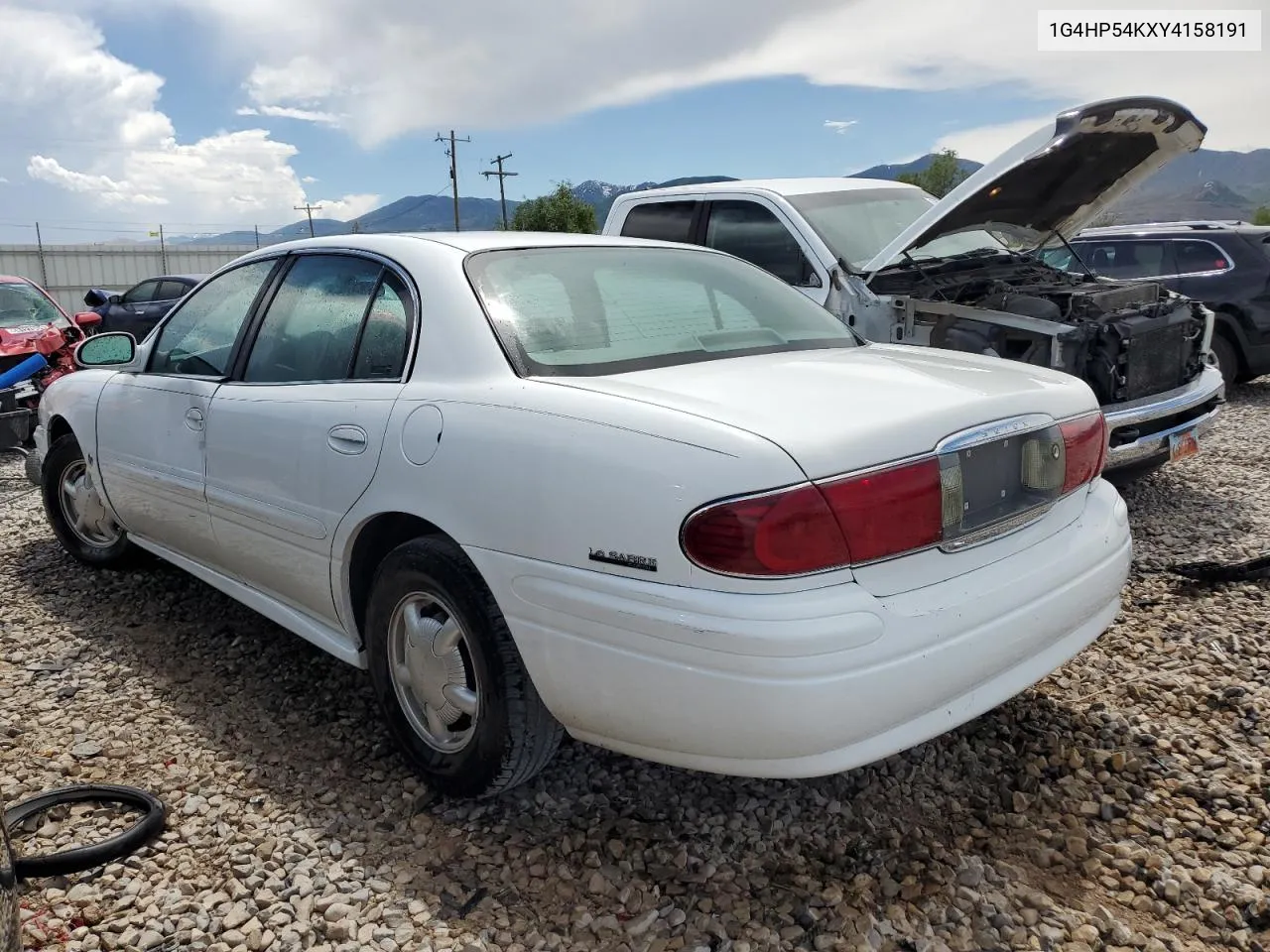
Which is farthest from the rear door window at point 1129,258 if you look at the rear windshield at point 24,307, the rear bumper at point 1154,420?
the rear windshield at point 24,307

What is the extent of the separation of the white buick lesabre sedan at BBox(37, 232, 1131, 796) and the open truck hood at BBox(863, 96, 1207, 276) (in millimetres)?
1991

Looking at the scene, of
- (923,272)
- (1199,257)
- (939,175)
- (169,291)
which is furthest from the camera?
(939,175)

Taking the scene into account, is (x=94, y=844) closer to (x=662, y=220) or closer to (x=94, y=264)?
(x=662, y=220)

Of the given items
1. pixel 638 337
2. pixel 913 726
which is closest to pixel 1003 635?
pixel 913 726

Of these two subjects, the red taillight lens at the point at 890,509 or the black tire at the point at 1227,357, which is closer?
the red taillight lens at the point at 890,509

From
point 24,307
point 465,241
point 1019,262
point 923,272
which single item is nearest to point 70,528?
point 465,241

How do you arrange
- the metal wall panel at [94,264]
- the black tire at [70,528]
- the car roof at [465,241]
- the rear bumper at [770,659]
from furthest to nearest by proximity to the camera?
1. the metal wall panel at [94,264]
2. the black tire at [70,528]
3. the car roof at [465,241]
4. the rear bumper at [770,659]

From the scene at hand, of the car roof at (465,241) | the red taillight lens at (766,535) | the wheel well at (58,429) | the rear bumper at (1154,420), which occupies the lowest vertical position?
the rear bumper at (1154,420)

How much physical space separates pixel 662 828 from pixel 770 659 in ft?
2.87

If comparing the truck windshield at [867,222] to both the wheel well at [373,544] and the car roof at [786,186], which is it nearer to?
the car roof at [786,186]

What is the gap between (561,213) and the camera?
62188 mm

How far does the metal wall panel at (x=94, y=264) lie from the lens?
1186 inches

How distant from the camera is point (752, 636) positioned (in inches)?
76.6

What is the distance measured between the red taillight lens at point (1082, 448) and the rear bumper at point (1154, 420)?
2.29m
